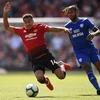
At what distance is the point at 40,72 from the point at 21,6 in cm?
1994

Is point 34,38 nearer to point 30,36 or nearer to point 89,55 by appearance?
point 30,36

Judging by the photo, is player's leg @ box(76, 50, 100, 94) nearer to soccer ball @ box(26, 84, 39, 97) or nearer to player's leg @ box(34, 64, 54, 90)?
player's leg @ box(34, 64, 54, 90)

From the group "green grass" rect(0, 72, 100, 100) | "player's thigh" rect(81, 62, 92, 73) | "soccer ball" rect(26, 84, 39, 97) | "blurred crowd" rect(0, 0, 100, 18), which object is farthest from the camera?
"blurred crowd" rect(0, 0, 100, 18)

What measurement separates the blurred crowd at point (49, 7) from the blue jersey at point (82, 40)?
17923 mm

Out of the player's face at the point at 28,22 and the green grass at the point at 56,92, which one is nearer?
the green grass at the point at 56,92

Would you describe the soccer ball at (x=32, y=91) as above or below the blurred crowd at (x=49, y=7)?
below

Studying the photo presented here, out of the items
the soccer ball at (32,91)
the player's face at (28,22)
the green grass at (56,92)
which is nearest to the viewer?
the green grass at (56,92)

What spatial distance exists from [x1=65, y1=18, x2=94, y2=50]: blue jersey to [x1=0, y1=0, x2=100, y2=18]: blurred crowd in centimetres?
1791

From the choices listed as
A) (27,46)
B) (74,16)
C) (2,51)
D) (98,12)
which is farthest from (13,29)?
(98,12)

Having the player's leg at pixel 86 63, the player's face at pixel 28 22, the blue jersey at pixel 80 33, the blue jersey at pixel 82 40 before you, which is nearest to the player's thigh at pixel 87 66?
the player's leg at pixel 86 63

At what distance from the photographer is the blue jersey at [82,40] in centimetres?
1391

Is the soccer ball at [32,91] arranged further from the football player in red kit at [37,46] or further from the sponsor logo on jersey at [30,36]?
the sponsor logo on jersey at [30,36]

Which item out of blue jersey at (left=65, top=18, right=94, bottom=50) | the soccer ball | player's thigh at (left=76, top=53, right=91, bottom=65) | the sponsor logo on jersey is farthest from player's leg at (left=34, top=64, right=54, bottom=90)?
blue jersey at (left=65, top=18, right=94, bottom=50)

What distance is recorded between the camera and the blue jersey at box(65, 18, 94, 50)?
14.0 meters
